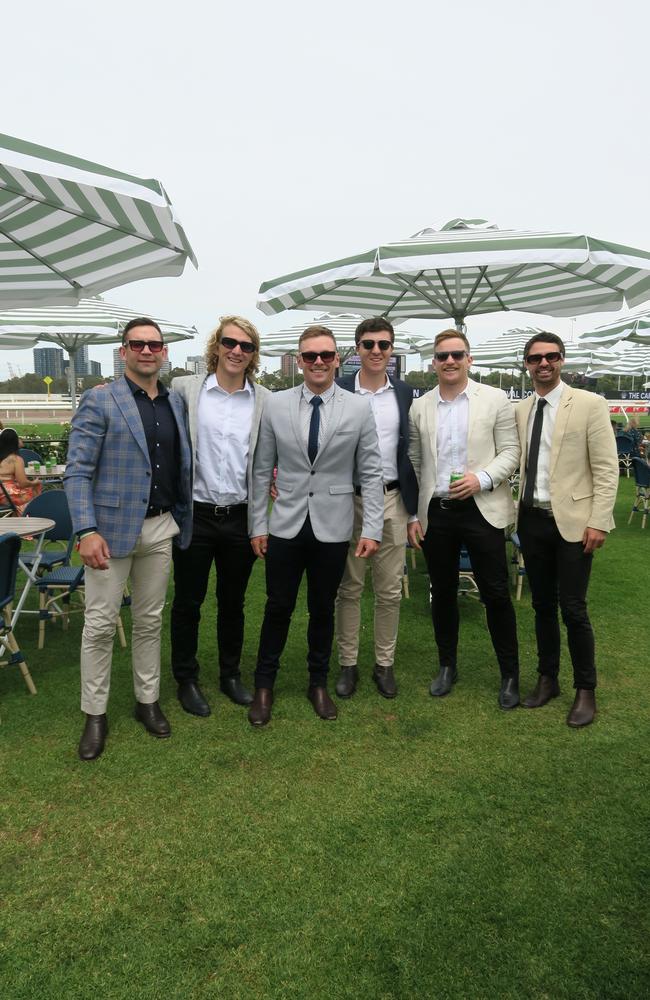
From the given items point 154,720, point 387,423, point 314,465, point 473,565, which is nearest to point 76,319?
point 387,423

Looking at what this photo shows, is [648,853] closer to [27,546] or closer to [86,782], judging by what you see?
[86,782]

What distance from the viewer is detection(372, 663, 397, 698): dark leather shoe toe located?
12.2 ft

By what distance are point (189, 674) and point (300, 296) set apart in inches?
138

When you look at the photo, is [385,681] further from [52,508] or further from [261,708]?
[52,508]

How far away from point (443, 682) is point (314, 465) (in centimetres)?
160

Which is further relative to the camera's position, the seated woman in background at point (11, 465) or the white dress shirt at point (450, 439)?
the seated woman in background at point (11, 465)

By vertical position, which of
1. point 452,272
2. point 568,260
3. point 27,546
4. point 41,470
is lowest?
point 27,546

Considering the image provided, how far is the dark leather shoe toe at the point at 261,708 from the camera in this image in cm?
337

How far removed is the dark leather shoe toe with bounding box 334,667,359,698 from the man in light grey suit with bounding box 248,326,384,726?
50 cm

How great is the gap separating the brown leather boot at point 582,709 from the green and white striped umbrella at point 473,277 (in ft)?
8.79

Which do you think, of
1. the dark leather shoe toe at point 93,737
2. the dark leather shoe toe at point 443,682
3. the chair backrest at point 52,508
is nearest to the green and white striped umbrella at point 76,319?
the chair backrest at point 52,508

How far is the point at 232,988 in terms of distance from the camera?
6.13 feet

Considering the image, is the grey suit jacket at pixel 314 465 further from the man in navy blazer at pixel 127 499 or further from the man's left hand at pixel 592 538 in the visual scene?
the man's left hand at pixel 592 538

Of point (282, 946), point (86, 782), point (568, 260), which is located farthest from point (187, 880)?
point (568, 260)
